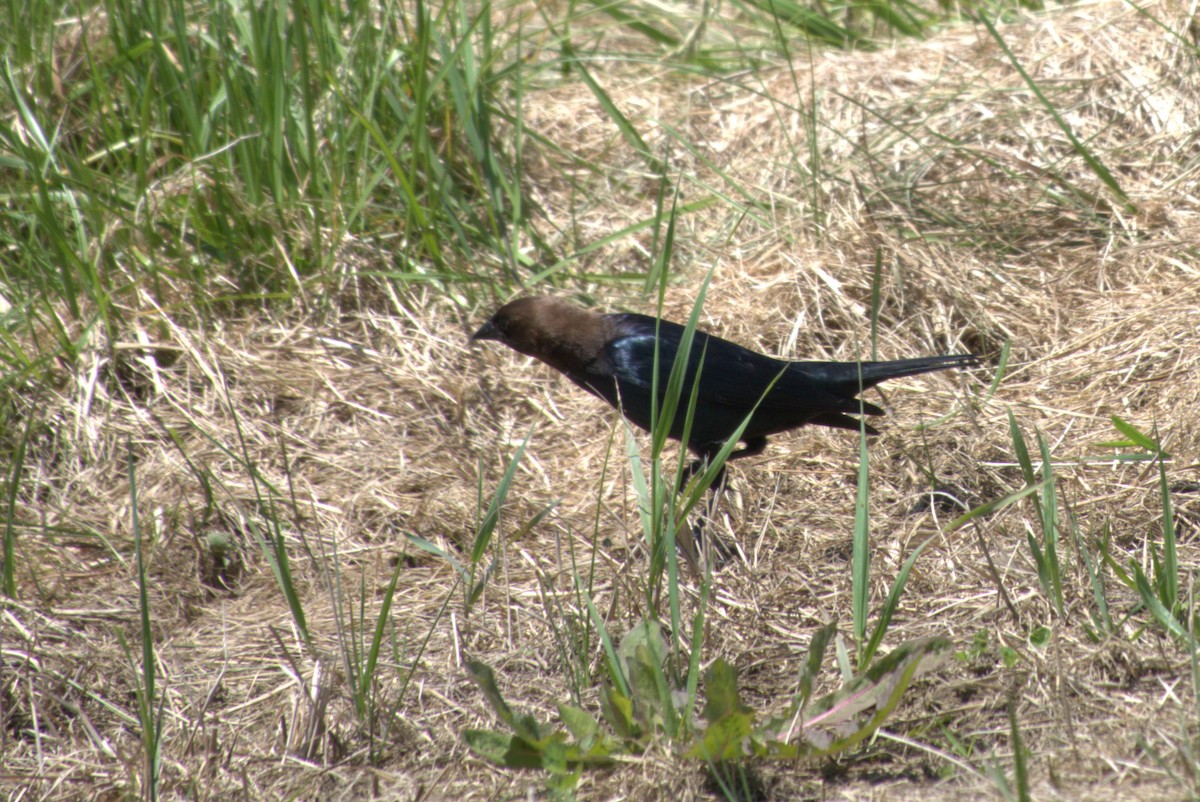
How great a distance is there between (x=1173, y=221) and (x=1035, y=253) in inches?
17.6

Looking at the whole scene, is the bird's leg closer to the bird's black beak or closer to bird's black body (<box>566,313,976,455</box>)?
bird's black body (<box>566,313,976,455</box>)

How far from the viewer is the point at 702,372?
146 inches

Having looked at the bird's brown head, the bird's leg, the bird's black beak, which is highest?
the bird's brown head

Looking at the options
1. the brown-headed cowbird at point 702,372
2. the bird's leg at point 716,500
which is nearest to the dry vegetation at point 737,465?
the bird's leg at point 716,500

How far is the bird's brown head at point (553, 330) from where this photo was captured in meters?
3.78

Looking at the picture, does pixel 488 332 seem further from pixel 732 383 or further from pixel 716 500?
pixel 716 500

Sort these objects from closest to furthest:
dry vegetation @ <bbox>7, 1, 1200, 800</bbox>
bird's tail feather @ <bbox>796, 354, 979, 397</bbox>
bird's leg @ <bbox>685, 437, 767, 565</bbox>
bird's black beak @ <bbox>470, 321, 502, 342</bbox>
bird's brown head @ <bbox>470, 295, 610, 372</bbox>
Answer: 1. dry vegetation @ <bbox>7, 1, 1200, 800</bbox>
2. bird's leg @ <bbox>685, 437, 767, 565</bbox>
3. bird's tail feather @ <bbox>796, 354, 979, 397</bbox>
4. bird's brown head @ <bbox>470, 295, 610, 372</bbox>
5. bird's black beak @ <bbox>470, 321, 502, 342</bbox>

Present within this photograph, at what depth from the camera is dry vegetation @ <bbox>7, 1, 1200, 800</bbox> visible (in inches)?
Answer: 93.0

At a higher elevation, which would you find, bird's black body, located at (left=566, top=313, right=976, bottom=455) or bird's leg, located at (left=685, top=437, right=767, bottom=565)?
bird's black body, located at (left=566, top=313, right=976, bottom=455)

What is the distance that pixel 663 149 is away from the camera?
197 inches

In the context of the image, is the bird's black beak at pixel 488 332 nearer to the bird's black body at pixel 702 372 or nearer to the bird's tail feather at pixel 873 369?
the bird's black body at pixel 702 372

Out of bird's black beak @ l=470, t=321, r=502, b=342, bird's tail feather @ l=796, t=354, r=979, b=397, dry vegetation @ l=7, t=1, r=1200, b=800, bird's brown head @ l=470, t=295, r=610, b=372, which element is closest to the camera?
dry vegetation @ l=7, t=1, r=1200, b=800

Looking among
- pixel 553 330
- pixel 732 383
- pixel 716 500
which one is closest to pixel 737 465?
pixel 732 383

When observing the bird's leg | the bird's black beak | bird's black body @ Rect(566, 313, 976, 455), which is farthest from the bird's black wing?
the bird's black beak
